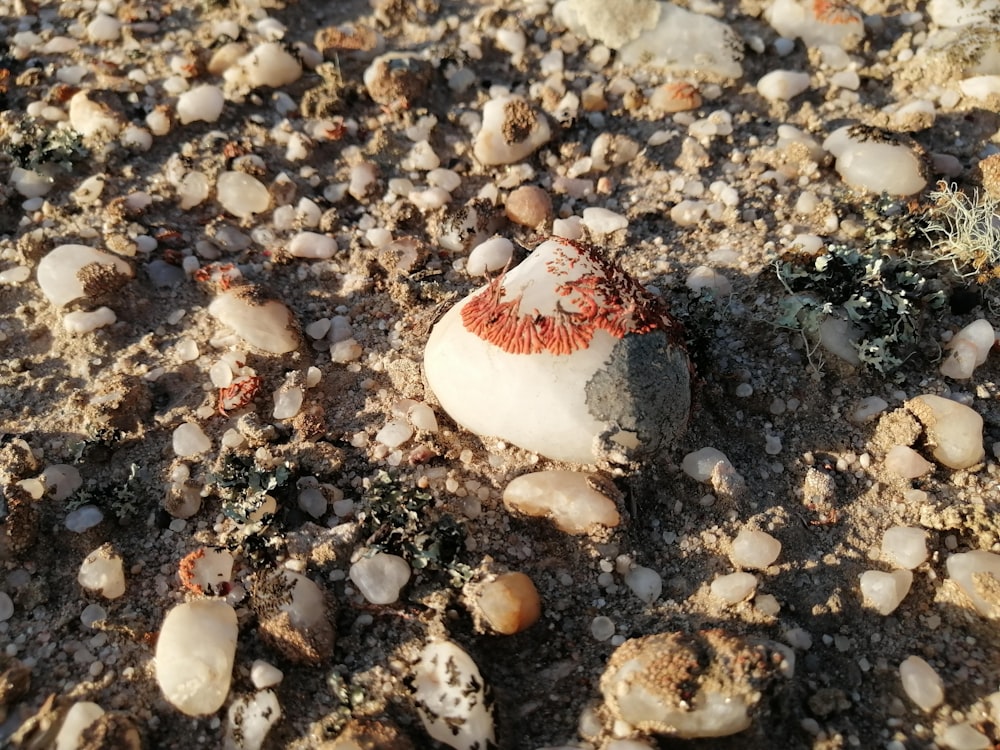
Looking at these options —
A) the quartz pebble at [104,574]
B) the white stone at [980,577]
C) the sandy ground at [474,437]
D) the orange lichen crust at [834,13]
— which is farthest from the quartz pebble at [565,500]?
the orange lichen crust at [834,13]

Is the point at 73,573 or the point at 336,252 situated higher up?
the point at 336,252

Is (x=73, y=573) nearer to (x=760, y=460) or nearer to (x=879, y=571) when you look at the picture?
(x=760, y=460)

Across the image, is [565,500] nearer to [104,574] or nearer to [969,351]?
[104,574]

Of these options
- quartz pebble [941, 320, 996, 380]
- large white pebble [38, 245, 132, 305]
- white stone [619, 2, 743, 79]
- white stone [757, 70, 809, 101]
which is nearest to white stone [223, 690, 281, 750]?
large white pebble [38, 245, 132, 305]

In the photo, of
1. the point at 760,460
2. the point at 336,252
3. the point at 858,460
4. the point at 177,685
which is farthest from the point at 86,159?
→ the point at 858,460

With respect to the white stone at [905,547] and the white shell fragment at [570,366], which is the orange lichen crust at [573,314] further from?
the white stone at [905,547]

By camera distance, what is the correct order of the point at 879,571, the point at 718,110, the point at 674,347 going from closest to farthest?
1. the point at 879,571
2. the point at 674,347
3. the point at 718,110

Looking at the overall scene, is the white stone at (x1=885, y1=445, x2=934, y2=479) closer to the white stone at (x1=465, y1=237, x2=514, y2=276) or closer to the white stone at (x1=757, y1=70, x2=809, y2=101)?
the white stone at (x1=465, y1=237, x2=514, y2=276)
